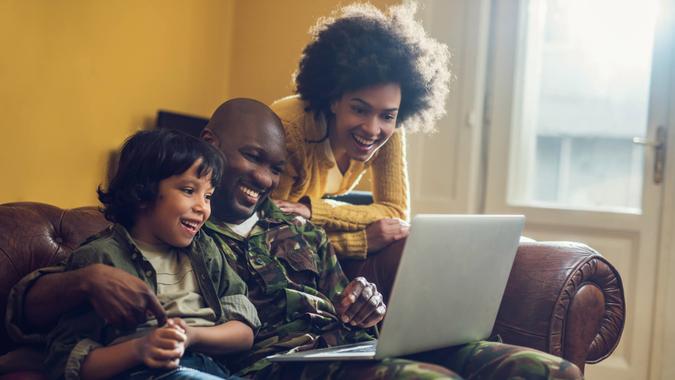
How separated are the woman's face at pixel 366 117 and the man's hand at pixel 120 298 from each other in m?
0.91

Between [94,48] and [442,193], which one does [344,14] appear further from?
[442,193]

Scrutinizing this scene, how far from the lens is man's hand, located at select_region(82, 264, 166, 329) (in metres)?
1.23

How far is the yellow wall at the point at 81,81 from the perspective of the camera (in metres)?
2.73

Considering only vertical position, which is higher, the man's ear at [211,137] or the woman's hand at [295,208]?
the man's ear at [211,137]

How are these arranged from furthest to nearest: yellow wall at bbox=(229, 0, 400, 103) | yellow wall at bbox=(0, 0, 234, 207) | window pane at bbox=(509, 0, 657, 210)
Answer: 1. yellow wall at bbox=(229, 0, 400, 103)
2. window pane at bbox=(509, 0, 657, 210)
3. yellow wall at bbox=(0, 0, 234, 207)

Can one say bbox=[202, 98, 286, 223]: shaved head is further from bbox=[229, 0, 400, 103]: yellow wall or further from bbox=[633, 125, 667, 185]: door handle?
bbox=[229, 0, 400, 103]: yellow wall

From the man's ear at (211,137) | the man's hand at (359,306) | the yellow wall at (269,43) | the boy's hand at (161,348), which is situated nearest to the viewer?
the boy's hand at (161,348)

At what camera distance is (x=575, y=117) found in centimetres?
351

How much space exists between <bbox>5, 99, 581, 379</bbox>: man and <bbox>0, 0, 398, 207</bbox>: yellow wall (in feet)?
4.46

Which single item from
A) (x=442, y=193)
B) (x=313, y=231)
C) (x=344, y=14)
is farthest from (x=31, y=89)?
(x=442, y=193)

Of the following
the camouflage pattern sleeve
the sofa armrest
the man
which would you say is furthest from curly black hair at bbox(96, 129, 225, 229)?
the sofa armrest

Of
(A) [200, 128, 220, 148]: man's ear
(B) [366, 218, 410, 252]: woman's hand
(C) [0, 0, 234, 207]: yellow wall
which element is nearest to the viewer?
(A) [200, 128, 220, 148]: man's ear

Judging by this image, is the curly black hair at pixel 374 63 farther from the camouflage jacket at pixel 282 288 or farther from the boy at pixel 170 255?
the boy at pixel 170 255

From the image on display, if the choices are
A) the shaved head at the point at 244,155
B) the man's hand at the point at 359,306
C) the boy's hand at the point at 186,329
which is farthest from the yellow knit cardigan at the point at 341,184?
the boy's hand at the point at 186,329
